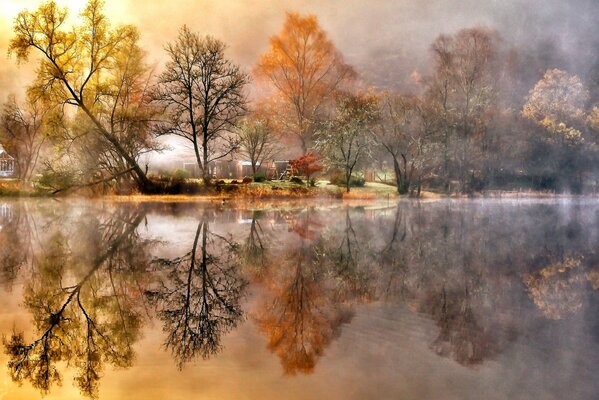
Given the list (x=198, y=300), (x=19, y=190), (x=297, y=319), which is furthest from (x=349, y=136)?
(x=297, y=319)

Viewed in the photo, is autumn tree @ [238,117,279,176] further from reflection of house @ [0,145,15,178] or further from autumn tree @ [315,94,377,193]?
reflection of house @ [0,145,15,178]

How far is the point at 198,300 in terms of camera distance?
5449 millimetres

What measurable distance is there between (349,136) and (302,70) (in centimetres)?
503

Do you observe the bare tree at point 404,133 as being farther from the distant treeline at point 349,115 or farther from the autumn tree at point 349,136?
the autumn tree at point 349,136

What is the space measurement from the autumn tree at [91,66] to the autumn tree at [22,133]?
8.00m

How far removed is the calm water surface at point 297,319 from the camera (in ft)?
11.4

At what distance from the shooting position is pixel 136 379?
3.55m

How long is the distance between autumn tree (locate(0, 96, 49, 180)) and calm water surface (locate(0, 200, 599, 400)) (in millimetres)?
21952

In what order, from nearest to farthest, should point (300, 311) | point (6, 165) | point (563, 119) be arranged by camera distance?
point (300, 311) < point (563, 119) < point (6, 165)

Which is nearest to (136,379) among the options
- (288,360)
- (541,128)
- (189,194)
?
(288,360)

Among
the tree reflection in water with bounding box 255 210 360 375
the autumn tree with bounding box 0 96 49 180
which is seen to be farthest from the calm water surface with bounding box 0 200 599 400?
the autumn tree with bounding box 0 96 49 180

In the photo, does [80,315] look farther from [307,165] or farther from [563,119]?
[563,119]

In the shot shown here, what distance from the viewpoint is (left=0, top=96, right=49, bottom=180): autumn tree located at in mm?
29016

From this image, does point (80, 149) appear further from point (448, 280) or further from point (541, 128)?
point (541, 128)
